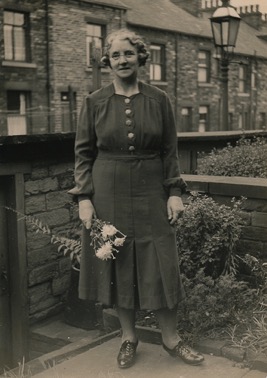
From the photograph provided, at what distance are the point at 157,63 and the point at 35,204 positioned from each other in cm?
1948

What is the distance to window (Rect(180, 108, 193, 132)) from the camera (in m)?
25.4

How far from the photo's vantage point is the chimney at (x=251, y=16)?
32750 millimetres

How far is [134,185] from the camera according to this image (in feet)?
10.5

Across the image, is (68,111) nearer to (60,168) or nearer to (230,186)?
(60,168)

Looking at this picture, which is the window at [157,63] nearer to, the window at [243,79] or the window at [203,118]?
the window at [203,118]

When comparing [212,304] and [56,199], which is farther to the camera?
[56,199]

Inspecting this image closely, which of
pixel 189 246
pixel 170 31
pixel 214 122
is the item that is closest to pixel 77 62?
pixel 170 31

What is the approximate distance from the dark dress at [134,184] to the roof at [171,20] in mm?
18746

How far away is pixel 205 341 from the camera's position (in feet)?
11.7

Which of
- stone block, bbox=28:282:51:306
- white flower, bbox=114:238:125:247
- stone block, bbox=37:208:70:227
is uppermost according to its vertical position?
white flower, bbox=114:238:125:247

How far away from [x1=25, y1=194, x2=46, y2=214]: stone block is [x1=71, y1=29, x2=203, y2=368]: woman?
1822 millimetres

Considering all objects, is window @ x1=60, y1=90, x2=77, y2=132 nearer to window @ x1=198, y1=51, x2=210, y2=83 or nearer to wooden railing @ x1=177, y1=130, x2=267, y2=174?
window @ x1=198, y1=51, x2=210, y2=83

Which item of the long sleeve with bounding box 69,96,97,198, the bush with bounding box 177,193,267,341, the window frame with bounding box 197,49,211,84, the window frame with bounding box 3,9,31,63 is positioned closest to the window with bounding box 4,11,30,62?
the window frame with bounding box 3,9,31,63

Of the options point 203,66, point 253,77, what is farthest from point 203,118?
point 253,77
